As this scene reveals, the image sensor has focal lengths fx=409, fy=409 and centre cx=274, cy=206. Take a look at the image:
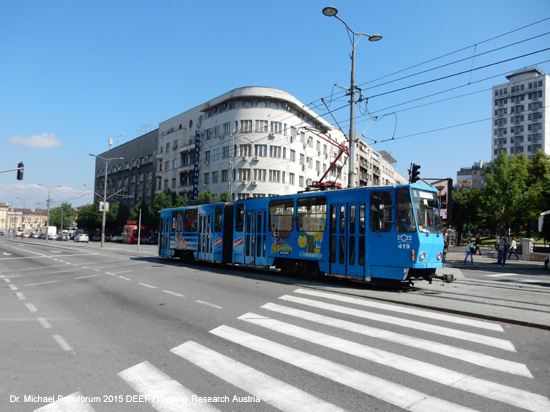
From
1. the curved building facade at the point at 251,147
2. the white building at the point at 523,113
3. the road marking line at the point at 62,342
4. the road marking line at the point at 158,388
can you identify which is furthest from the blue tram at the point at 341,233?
the white building at the point at 523,113

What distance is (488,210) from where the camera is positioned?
4066 centimetres

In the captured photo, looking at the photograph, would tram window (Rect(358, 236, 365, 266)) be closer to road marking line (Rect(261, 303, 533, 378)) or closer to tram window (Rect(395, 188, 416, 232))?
tram window (Rect(395, 188, 416, 232))

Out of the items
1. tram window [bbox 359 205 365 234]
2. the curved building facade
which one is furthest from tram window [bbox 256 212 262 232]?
the curved building facade

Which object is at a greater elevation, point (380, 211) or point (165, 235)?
point (380, 211)

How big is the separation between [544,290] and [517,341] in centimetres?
774

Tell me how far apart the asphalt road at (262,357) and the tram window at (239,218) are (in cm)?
765

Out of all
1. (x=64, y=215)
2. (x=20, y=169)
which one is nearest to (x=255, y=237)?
(x=20, y=169)

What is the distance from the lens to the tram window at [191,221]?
824 inches

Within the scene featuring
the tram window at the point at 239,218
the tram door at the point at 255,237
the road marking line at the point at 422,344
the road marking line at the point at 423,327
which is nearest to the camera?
the road marking line at the point at 422,344

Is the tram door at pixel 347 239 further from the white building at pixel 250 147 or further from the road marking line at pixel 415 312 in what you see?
the white building at pixel 250 147

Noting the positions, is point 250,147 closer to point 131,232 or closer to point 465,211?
point 131,232

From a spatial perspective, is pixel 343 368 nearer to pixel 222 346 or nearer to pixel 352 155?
pixel 222 346

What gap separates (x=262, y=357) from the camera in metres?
5.56

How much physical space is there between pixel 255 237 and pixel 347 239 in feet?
16.1
